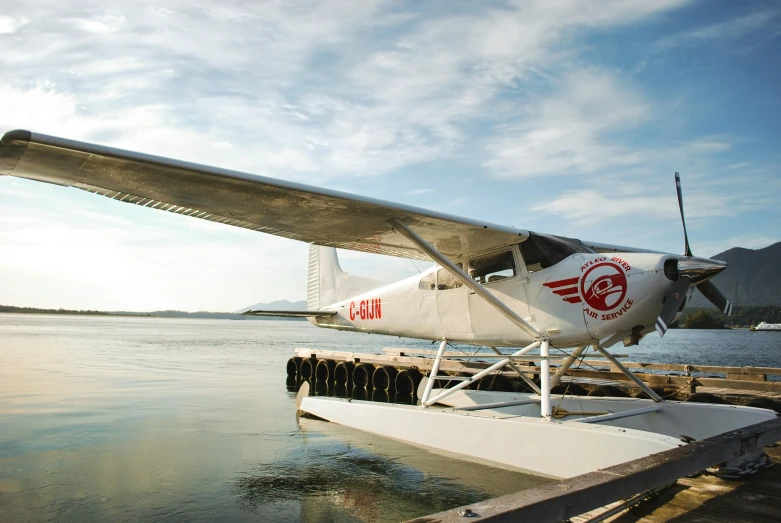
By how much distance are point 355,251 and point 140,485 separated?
4.12 metres

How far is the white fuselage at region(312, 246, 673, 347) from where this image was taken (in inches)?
227

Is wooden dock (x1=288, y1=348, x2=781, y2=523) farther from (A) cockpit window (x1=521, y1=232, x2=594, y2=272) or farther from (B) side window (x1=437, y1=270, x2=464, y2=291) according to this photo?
(B) side window (x1=437, y1=270, x2=464, y2=291)

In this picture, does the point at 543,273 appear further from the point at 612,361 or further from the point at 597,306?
the point at 612,361

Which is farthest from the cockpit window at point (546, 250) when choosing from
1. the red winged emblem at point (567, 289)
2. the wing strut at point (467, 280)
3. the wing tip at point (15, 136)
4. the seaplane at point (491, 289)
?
the wing tip at point (15, 136)

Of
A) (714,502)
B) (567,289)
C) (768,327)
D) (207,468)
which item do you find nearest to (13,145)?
(207,468)

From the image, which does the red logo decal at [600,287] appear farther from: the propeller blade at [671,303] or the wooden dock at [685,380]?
the wooden dock at [685,380]

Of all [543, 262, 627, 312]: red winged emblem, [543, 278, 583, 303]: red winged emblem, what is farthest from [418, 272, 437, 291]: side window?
[543, 262, 627, 312]: red winged emblem

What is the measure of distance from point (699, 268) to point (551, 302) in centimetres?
153

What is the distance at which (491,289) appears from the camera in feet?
22.9

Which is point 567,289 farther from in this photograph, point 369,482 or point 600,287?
point 369,482

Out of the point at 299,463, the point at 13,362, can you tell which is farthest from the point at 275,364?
the point at 299,463

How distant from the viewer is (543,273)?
21.2 feet

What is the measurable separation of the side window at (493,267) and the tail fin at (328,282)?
2611mm

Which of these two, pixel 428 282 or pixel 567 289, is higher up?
pixel 428 282
